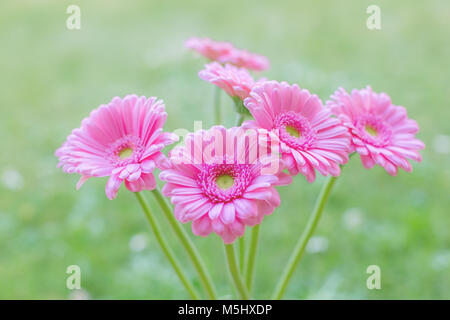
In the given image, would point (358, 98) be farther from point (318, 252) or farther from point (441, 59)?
point (441, 59)

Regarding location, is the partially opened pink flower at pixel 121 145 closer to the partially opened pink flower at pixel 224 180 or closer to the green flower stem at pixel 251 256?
the partially opened pink flower at pixel 224 180

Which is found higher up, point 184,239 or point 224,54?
point 224,54

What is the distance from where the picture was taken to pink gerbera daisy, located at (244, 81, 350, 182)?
385 mm

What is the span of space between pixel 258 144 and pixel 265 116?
0.03 meters

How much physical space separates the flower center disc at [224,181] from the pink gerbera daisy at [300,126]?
0.05m

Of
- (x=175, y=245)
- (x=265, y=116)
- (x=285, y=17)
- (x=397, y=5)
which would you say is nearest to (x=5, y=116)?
(x=175, y=245)

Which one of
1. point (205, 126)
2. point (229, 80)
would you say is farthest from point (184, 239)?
point (205, 126)

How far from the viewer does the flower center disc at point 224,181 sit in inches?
15.7

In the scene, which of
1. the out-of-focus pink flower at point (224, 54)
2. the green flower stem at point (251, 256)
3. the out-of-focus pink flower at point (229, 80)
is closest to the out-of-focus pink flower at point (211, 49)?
the out-of-focus pink flower at point (224, 54)

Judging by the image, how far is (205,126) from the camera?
76 centimetres

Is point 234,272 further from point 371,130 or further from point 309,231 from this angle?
point 371,130

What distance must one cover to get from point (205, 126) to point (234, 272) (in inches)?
14.6

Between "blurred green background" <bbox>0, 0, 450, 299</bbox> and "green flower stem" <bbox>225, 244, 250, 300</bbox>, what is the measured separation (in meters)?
0.35
